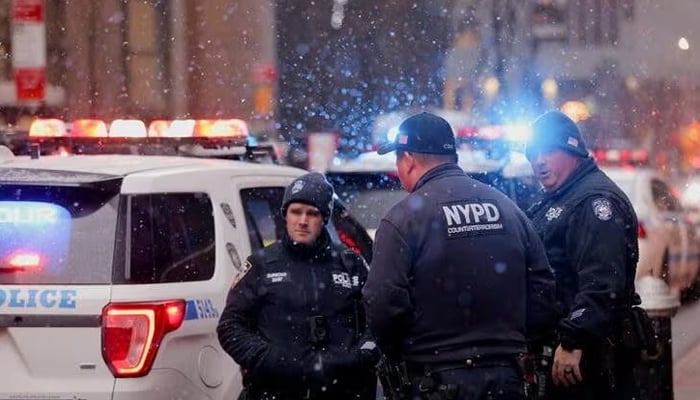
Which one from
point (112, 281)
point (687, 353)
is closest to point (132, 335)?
point (112, 281)

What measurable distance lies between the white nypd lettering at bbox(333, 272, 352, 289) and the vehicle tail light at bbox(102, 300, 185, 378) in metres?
0.63

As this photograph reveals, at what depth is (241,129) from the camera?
736cm

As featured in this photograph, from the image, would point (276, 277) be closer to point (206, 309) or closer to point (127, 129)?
point (206, 309)

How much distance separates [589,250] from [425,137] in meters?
0.94

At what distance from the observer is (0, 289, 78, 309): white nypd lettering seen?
4.88 meters

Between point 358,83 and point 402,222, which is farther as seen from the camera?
point 358,83

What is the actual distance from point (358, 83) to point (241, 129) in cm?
3248

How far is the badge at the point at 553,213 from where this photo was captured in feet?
17.4

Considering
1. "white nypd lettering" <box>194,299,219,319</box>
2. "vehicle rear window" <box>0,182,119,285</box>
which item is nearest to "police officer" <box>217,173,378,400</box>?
"white nypd lettering" <box>194,299,219,319</box>

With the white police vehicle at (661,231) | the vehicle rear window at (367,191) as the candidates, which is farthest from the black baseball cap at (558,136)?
the white police vehicle at (661,231)

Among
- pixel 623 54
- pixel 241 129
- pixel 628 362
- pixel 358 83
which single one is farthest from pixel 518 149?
pixel 358 83

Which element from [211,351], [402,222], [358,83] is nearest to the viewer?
[402,222]

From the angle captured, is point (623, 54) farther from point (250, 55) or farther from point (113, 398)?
point (113, 398)

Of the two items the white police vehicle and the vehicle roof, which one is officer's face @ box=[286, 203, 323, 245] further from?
the white police vehicle
